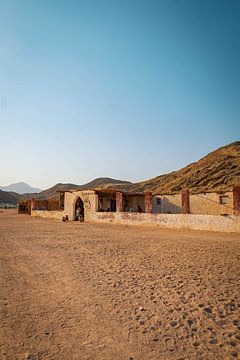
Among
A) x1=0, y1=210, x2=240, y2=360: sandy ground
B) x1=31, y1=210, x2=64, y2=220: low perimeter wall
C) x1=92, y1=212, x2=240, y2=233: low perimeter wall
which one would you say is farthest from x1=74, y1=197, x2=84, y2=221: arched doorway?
x1=0, y1=210, x2=240, y2=360: sandy ground

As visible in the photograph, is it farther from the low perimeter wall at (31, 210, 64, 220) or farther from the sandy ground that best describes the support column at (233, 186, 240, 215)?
the low perimeter wall at (31, 210, 64, 220)

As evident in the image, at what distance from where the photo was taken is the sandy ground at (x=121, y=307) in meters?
3.38

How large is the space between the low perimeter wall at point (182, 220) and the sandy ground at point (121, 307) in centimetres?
735

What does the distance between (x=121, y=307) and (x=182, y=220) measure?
13.9 m

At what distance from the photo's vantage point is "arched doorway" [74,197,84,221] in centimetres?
2776

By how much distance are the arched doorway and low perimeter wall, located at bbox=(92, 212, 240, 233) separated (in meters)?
4.18

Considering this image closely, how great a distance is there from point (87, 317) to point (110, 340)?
2.44 ft

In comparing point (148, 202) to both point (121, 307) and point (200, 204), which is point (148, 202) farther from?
point (121, 307)

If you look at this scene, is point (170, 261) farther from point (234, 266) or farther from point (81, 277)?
point (81, 277)

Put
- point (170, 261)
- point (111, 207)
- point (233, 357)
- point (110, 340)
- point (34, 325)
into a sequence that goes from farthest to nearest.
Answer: point (111, 207)
point (170, 261)
point (34, 325)
point (110, 340)
point (233, 357)

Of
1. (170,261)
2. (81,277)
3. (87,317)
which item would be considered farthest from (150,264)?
(87,317)

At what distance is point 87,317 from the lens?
4.17 meters

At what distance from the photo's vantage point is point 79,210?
2828cm

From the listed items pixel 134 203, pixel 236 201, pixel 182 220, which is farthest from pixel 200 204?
pixel 236 201
